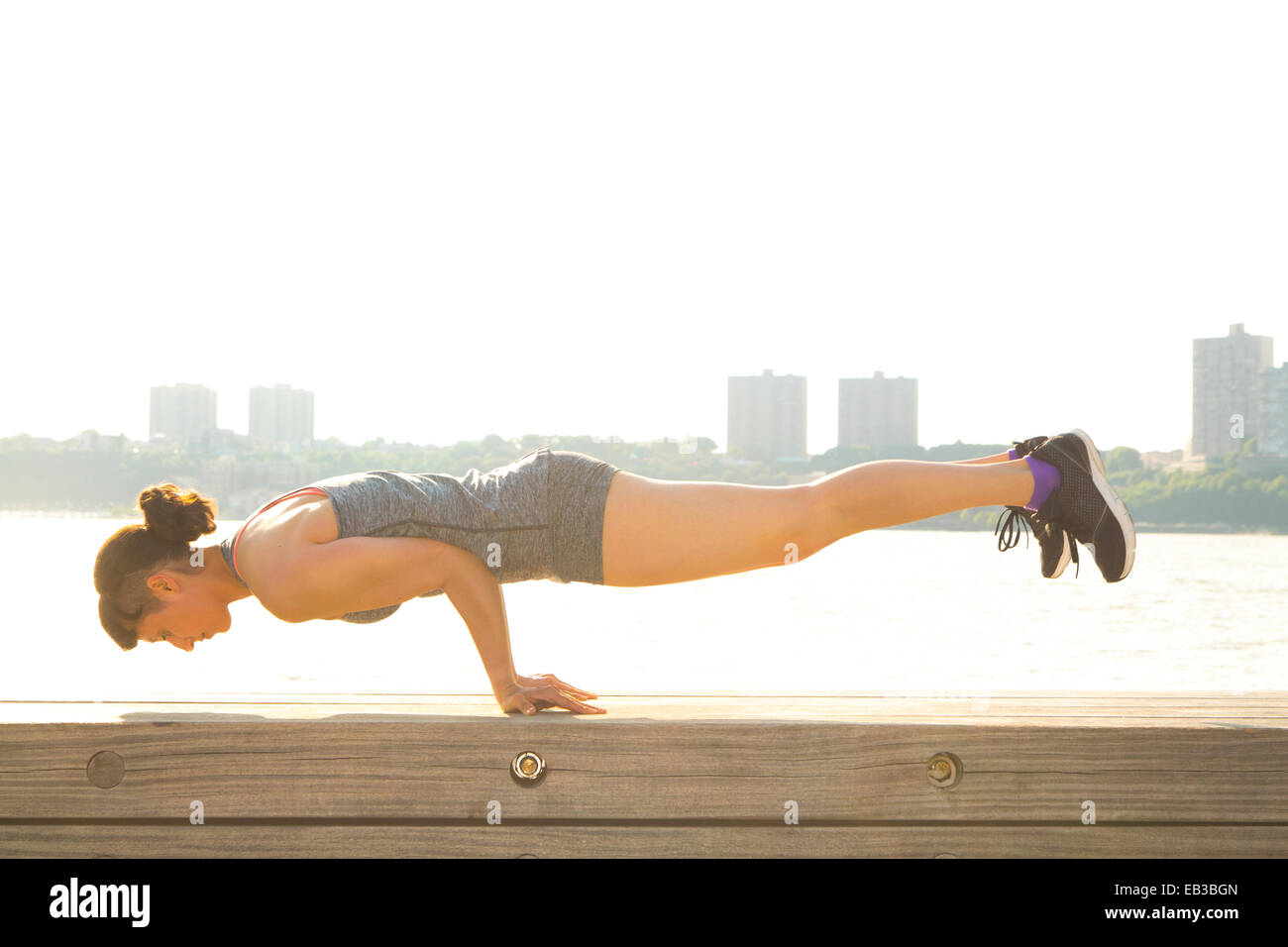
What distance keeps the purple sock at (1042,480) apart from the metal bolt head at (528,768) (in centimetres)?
146

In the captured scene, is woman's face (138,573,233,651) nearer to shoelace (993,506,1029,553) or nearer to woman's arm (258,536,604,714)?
woman's arm (258,536,604,714)

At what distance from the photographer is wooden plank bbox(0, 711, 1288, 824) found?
225cm

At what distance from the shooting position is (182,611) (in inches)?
110

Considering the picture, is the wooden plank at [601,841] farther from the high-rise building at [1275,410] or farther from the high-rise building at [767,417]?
the high-rise building at [1275,410]

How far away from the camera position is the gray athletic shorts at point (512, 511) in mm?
2740

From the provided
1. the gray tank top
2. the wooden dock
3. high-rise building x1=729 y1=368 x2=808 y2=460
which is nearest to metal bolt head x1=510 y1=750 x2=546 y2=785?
the wooden dock

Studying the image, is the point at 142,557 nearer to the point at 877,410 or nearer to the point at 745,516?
the point at 745,516

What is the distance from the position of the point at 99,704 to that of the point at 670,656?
1864 centimetres

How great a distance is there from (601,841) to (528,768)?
19 centimetres

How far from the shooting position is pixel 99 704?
8.29 ft

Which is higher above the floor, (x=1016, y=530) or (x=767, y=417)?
(x=767, y=417)

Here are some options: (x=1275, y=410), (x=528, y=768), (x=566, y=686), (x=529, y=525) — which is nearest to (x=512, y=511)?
(x=529, y=525)
